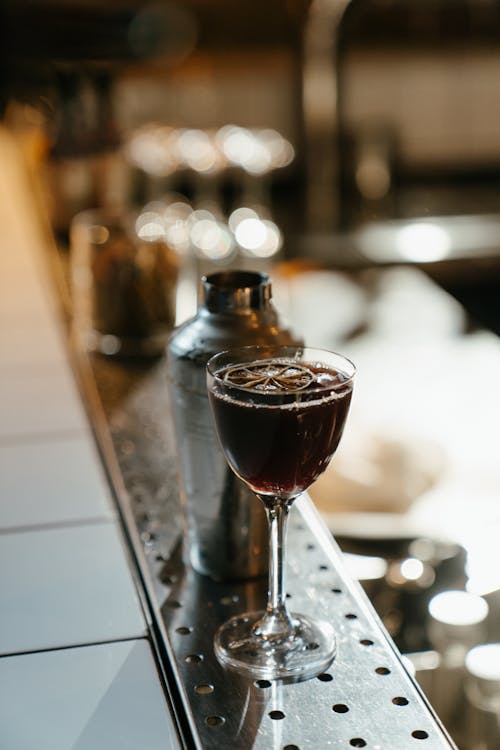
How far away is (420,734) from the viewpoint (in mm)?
738

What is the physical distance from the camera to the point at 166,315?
1.64 meters

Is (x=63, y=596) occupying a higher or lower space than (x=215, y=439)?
lower

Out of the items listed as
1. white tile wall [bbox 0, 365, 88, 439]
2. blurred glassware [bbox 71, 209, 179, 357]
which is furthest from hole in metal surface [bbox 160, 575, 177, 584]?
blurred glassware [bbox 71, 209, 179, 357]

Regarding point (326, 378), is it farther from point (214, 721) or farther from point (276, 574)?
point (214, 721)

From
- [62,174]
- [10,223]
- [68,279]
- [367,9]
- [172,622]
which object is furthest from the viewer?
[367,9]

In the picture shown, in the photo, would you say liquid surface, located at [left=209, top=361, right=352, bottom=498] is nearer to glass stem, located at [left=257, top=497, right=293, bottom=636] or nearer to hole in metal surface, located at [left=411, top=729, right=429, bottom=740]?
glass stem, located at [left=257, top=497, right=293, bottom=636]

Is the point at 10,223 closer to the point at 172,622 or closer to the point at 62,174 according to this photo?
the point at 62,174

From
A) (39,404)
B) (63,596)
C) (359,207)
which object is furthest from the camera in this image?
(359,207)

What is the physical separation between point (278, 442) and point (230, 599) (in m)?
0.23

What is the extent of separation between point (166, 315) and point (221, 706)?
3.07ft

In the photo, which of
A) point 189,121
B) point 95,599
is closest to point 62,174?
point 95,599

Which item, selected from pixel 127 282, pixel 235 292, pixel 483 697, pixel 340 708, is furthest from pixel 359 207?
pixel 340 708

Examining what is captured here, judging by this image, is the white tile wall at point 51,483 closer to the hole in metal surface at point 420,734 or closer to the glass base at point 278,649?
the glass base at point 278,649

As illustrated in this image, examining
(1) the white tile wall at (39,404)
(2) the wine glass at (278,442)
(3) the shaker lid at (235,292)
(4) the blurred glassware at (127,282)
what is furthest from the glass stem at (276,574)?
(4) the blurred glassware at (127,282)
